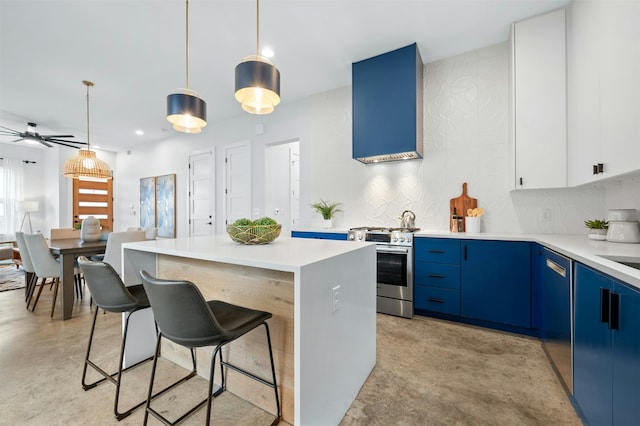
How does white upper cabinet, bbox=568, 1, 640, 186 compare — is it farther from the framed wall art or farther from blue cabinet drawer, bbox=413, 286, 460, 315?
the framed wall art

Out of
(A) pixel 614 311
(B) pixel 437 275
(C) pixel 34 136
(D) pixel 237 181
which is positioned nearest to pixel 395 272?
(B) pixel 437 275

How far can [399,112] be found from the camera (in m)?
3.11

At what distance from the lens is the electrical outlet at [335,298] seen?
4.46 feet

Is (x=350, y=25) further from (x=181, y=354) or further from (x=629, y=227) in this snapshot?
(x=181, y=354)

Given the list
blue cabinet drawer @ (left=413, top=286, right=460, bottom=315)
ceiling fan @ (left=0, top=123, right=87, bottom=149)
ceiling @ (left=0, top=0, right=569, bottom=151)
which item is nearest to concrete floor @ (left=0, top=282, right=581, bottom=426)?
blue cabinet drawer @ (left=413, top=286, right=460, bottom=315)

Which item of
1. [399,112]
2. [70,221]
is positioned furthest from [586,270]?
[70,221]

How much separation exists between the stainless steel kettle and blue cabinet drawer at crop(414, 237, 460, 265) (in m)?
0.52

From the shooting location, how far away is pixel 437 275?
277 cm

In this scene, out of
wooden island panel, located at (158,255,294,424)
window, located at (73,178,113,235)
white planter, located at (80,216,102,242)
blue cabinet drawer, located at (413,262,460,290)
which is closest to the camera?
wooden island panel, located at (158,255,294,424)

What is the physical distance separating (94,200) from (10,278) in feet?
10.0

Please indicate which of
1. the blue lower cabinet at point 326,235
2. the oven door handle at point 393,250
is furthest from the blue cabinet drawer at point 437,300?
the blue lower cabinet at point 326,235

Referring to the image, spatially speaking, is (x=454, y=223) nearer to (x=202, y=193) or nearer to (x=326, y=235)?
(x=326, y=235)

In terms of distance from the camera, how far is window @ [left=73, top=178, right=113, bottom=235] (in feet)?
22.6

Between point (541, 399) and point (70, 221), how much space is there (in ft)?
29.8
